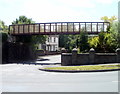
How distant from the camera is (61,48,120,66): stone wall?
28.5 meters

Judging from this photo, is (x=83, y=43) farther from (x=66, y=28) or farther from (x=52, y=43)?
(x=52, y=43)

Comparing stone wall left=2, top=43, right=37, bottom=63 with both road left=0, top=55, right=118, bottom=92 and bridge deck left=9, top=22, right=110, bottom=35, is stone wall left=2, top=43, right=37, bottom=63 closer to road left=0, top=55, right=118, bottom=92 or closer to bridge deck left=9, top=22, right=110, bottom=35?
bridge deck left=9, top=22, right=110, bottom=35

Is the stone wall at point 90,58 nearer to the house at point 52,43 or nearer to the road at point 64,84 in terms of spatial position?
the road at point 64,84

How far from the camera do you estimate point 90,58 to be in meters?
28.9

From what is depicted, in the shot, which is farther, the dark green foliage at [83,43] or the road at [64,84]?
the dark green foliage at [83,43]

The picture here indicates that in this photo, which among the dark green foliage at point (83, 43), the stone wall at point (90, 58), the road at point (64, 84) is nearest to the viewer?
the road at point (64, 84)

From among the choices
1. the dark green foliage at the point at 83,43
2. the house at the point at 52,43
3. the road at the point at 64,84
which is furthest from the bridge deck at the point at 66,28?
the house at the point at 52,43

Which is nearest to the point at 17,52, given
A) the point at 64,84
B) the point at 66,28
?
the point at 66,28

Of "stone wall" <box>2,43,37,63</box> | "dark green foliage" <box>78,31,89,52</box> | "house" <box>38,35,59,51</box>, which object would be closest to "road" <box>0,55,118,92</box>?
"dark green foliage" <box>78,31,89,52</box>

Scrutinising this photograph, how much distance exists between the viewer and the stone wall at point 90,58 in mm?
28547

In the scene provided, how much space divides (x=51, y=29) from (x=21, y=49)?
9350mm

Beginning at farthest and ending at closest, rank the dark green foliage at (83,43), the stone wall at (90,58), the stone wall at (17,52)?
the stone wall at (17,52) → the dark green foliage at (83,43) → the stone wall at (90,58)

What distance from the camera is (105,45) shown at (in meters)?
35.7

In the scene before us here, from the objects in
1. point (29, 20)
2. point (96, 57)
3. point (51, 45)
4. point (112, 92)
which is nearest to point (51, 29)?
point (96, 57)
